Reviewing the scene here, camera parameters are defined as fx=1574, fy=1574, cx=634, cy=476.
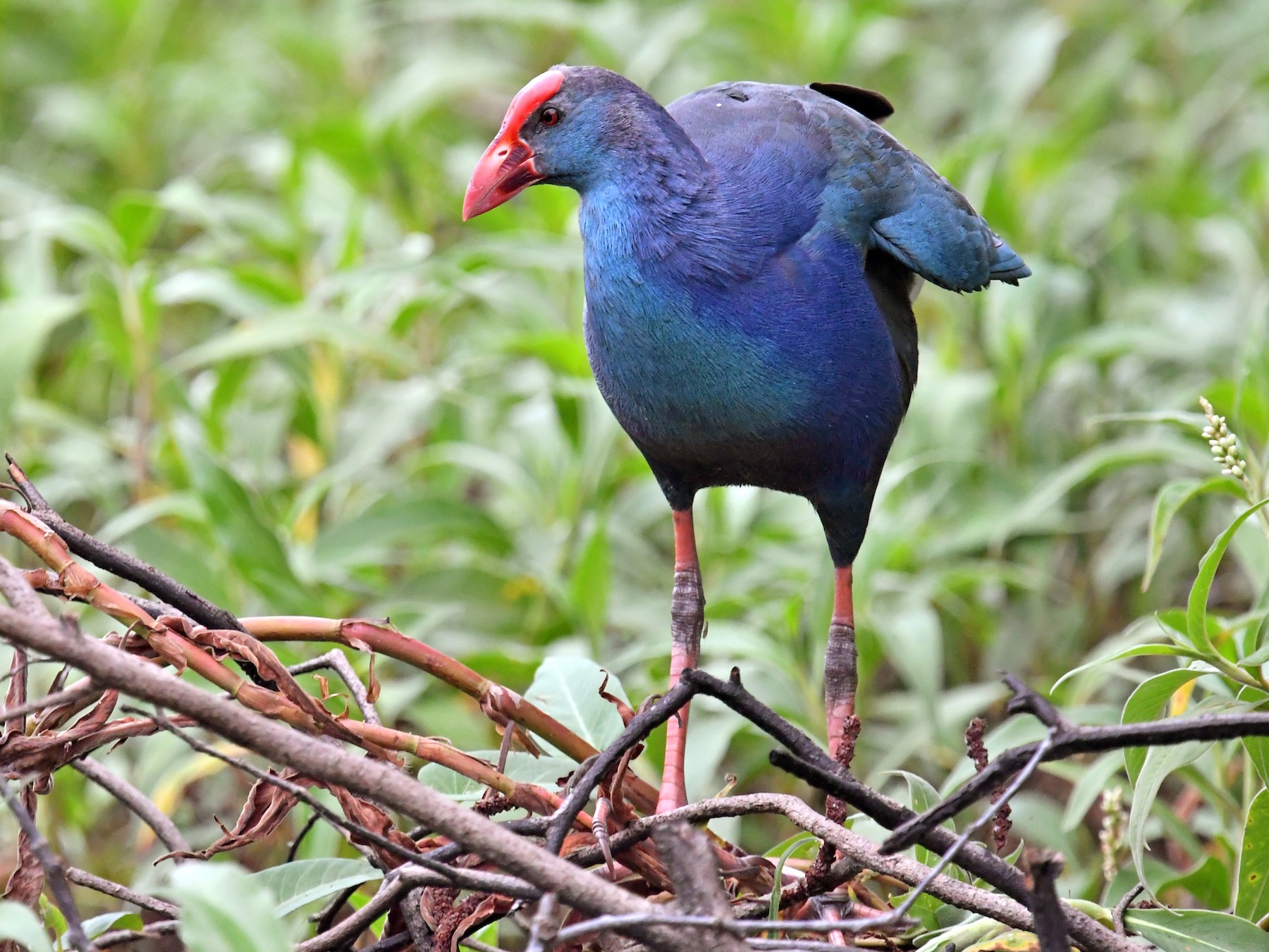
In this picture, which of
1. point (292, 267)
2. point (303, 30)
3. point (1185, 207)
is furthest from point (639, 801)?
point (303, 30)

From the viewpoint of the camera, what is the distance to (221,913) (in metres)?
1.24

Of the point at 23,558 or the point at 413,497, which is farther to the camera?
the point at 23,558

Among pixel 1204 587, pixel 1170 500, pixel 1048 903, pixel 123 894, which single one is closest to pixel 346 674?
pixel 123 894

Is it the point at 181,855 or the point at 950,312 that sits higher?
the point at 950,312

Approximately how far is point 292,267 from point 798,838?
2622 mm

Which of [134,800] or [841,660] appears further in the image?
[841,660]

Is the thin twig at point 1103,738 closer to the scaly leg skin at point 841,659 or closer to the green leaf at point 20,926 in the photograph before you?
the green leaf at point 20,926

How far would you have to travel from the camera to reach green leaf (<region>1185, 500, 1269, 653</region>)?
66.6 inches

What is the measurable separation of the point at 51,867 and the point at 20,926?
68mm

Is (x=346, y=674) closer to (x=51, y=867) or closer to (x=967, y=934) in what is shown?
(x=51, y=867)

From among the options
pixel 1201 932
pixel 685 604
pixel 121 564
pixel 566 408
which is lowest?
pixel 1201 932

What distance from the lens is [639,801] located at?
1970 mm

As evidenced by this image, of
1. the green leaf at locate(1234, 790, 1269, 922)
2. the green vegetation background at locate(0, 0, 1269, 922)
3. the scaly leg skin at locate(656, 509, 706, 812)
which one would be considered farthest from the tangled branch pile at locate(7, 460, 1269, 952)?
the green vegetation background at locate(0, 0, 1269, 922)

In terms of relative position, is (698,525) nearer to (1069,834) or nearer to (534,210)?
(1069,834)
